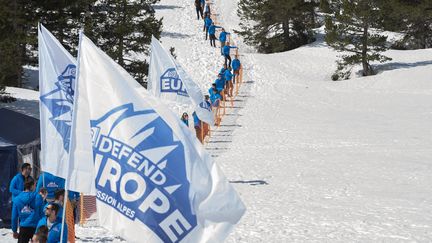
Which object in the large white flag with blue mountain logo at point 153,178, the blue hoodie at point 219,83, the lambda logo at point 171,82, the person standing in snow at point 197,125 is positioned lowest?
the person standing in snow at point 197,125

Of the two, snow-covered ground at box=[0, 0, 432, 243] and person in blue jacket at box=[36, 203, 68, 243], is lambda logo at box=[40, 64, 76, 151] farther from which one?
snow-covered ground at box=[0, 0, 432, 243]

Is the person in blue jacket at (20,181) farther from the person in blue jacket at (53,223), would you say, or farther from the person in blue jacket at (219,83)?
the person in blue jacket at (219,83)

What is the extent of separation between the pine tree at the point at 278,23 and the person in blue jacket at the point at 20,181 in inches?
1125

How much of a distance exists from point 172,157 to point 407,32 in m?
39.0

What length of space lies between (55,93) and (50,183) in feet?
6.41

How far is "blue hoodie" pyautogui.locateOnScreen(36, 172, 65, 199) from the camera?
11.6 metres

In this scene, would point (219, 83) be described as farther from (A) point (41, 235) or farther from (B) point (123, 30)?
(A) point (41, 235)

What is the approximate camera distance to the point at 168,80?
1612 centimetres

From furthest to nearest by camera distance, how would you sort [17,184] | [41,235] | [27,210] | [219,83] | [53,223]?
[219,83], [17,184], [27,210], [53,223], [41,235]

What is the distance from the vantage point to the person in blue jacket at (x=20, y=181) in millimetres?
11203

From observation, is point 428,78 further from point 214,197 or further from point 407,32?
point 214,197

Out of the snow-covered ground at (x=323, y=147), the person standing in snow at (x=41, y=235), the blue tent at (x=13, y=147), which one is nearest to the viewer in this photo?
the person standing in snow at (x=41, y=235)

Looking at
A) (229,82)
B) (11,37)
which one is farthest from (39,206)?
(229,82)

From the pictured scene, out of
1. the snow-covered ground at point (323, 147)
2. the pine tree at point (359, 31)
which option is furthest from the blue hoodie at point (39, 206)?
the pine tree at point (359, 31)
